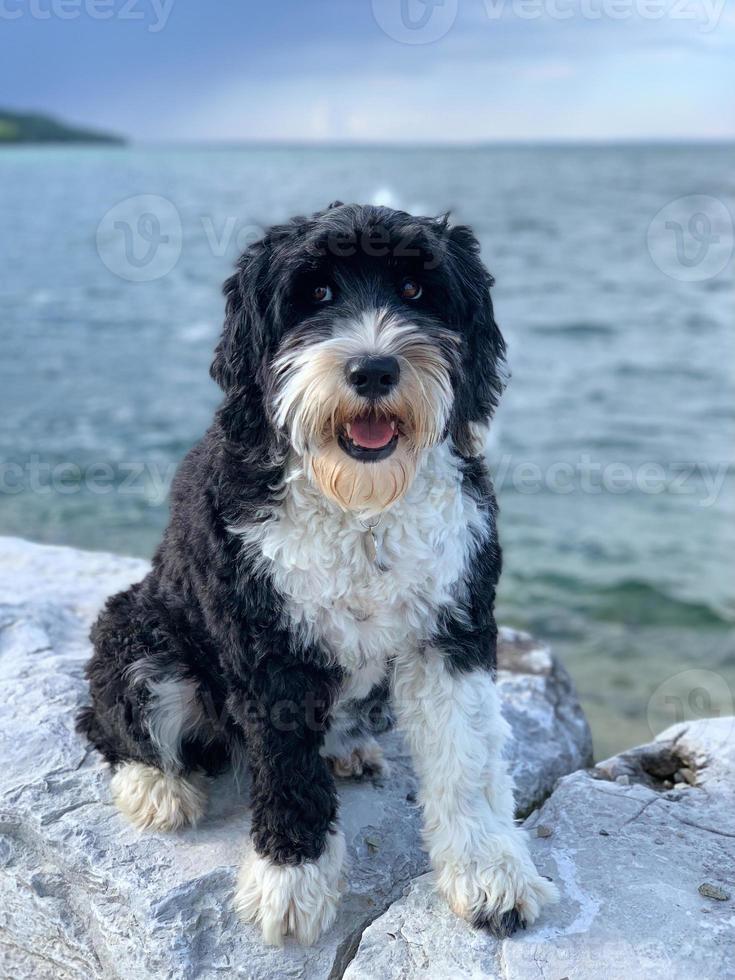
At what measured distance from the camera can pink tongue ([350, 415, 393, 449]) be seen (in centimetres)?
304

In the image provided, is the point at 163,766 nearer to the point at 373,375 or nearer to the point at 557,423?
the point at 373,375

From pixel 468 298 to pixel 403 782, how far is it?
1.90m

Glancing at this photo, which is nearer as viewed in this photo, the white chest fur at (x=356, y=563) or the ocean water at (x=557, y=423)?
the white chest fur at (x=356, y=563)

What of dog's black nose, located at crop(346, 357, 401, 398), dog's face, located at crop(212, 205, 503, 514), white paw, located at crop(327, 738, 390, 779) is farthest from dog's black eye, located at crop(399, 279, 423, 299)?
white paw, located at crop(327, 738, 390, 779)

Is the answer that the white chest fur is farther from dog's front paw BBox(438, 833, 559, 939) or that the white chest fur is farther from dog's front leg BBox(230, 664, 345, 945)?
dog's front paw BBox(438, 833, 559, 939)

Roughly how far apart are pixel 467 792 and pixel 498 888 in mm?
304

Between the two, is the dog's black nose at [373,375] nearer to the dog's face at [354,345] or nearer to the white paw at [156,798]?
Result: the dog's face at [354,345]

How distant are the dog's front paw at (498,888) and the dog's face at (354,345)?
1.20m

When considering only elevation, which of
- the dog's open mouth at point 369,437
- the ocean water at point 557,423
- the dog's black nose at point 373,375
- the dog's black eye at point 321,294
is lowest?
the ocean water at point 557,423

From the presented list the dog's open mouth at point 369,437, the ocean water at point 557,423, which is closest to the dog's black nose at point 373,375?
the dog's open mouth at point 369,437

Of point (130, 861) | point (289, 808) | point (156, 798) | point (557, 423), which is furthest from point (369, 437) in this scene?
point (557, 423)

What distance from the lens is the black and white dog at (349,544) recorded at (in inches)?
119

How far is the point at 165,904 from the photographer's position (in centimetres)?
339

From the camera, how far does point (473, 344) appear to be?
3.33 m
